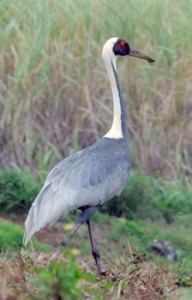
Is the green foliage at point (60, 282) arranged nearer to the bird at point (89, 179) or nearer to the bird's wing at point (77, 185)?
the bird at point (89, 179)

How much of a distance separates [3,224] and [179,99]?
291cm

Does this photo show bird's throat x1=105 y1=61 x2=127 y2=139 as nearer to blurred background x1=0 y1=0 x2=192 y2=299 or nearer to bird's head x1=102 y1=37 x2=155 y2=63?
bird's head x1=102 y1=37 x2=155 y2=63

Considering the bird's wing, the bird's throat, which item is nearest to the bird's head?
the bird's throat

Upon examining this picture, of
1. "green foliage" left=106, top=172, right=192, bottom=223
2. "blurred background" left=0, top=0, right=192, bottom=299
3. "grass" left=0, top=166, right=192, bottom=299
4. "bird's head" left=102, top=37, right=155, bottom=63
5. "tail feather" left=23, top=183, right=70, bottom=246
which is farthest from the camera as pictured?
"blurred background" left=0, top=0, right=192, bottom=299

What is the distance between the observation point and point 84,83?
11.8 metres

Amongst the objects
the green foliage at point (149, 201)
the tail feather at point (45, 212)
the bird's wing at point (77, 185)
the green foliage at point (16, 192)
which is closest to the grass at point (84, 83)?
the green foliage at point (149, 201)

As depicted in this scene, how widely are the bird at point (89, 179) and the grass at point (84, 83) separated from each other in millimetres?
2609

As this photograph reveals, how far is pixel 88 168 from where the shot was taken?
824 centimetres

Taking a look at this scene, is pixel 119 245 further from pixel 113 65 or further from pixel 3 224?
pixel 113 65

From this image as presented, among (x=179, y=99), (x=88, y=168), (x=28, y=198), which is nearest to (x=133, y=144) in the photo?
(x=179, y=99)

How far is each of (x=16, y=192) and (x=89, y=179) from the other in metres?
2.62

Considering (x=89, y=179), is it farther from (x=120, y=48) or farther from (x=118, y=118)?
(x=120, y=48)

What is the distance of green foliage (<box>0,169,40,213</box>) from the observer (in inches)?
420

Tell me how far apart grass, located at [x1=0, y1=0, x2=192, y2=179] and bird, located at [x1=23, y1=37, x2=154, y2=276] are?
2609 mm
